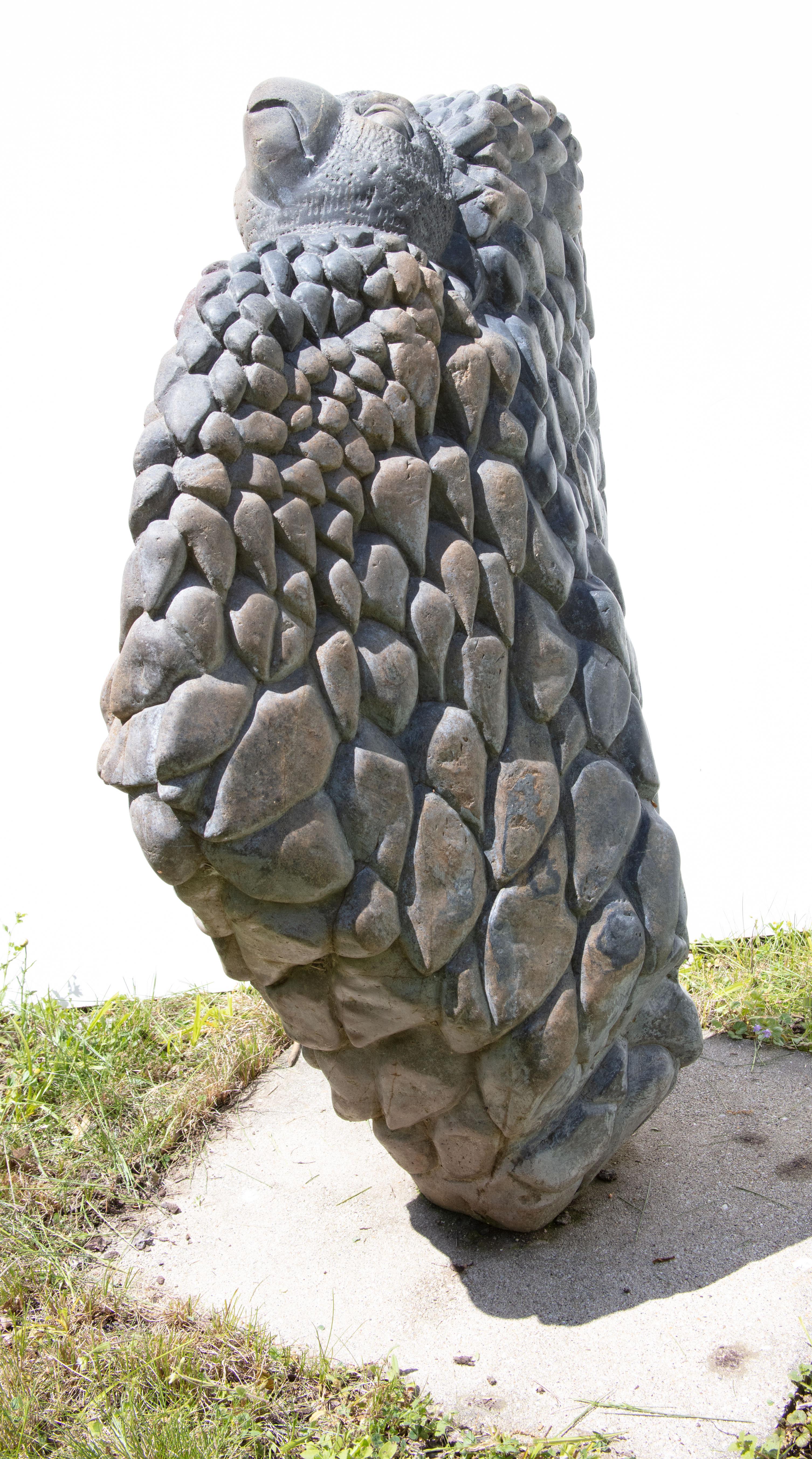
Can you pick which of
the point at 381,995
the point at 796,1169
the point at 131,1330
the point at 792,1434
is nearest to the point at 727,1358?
the point at 792,1434

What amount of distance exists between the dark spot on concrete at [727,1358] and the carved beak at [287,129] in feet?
5.83

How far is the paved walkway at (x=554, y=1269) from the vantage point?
1617mm

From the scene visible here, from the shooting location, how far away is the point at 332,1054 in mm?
1788

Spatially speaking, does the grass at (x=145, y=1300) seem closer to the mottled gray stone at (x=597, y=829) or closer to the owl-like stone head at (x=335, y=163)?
the mottled gray stone at (x=597, y=829)

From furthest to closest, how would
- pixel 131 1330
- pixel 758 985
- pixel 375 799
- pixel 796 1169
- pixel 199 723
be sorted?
pixel 758 985, pixel 796 1169, pixel 131 1330, pixel 375 799, pixel 199 723

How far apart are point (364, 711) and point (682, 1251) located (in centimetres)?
106

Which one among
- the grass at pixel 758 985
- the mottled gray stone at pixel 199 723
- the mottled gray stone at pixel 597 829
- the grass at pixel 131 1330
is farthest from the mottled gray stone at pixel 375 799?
the grass at pixel 758 985

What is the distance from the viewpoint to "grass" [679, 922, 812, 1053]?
2756 millimetres

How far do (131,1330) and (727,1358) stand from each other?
2.90 ft

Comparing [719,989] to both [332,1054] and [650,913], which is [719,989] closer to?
[650,913]

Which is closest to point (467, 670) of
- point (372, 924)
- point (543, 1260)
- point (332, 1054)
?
point (372, 924)

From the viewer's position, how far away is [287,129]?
Answer: 65.0 inches

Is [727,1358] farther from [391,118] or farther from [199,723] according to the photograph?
[391,118]

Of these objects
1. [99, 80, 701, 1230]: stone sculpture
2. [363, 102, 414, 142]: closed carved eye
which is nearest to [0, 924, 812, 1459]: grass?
[99, 80, 701, 1230]: stone sculpture
